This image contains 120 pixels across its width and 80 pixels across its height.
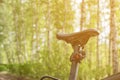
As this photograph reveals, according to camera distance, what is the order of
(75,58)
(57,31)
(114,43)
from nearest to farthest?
(75,58), (114,43), (57,31)

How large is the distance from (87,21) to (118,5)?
5.16m

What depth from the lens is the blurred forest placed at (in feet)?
34.5

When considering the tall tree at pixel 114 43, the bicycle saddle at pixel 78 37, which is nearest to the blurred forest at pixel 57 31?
the tall tree at pixel 114 43

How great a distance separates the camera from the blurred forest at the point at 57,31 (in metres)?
10.5

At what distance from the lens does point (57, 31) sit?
1755 cm

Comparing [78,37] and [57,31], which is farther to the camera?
[57,31]

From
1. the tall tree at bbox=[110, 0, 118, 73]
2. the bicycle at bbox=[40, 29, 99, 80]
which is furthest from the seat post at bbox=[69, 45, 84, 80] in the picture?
the tall tree at bbox=[110, 0, 118, 73]

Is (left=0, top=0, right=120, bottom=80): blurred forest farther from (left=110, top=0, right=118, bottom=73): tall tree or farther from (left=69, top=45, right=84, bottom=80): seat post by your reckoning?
(left=69, top=45, right=84, bottom=80): seat post

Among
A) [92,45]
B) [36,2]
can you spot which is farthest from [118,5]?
[36,2]

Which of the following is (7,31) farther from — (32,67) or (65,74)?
(65,74)

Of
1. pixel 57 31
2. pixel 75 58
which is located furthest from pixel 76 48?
pixel 57 31

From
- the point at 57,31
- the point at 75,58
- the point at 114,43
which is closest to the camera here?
the point at 75,58

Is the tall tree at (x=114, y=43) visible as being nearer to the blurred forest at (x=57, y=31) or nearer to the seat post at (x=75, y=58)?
the blurred forest at (x=57, y=31)

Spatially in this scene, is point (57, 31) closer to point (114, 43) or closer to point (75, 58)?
point (114, 43)
